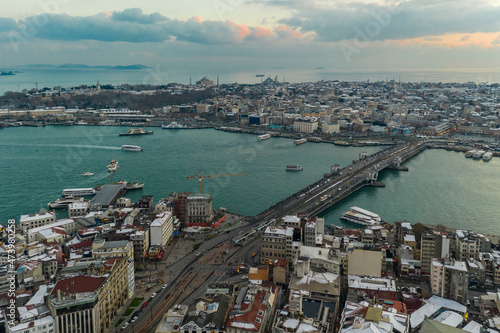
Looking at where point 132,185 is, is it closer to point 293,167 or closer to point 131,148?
point 293,167

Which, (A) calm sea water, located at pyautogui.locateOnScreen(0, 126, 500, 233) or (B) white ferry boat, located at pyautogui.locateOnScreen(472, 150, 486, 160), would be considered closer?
(A) calm sea water, located at pyautogui.locateOnScreen(0, 126, 500, 233)

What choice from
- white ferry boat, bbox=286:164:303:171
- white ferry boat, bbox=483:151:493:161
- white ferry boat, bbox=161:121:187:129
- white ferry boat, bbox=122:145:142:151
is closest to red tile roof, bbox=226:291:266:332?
white ferry boat, bbox=286:164:303:171

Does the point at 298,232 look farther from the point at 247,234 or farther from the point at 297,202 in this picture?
the point at 297,202

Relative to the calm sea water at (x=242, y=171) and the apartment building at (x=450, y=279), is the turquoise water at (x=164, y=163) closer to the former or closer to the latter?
the calm sea water at (x=242, y=171)

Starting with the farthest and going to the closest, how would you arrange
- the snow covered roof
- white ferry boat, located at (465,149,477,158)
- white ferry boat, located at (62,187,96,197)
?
1. white ferry boat, located at (465,149,477,158)
2. white ferry boat, located at (62,187,96,197)
3. the snow covered roof

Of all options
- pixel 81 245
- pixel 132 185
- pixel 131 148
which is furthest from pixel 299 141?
pixel 81 245

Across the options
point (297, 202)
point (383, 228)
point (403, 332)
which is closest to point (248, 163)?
point (297, 202)

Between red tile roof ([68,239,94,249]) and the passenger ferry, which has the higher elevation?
red tile roof ([68,239,94,249])

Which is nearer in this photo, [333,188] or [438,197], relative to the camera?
[438,197]

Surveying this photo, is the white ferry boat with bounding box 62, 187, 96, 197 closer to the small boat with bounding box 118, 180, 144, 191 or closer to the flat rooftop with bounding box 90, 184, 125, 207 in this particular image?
the flat rooftop with bounding box 90, 184, 125, 207
